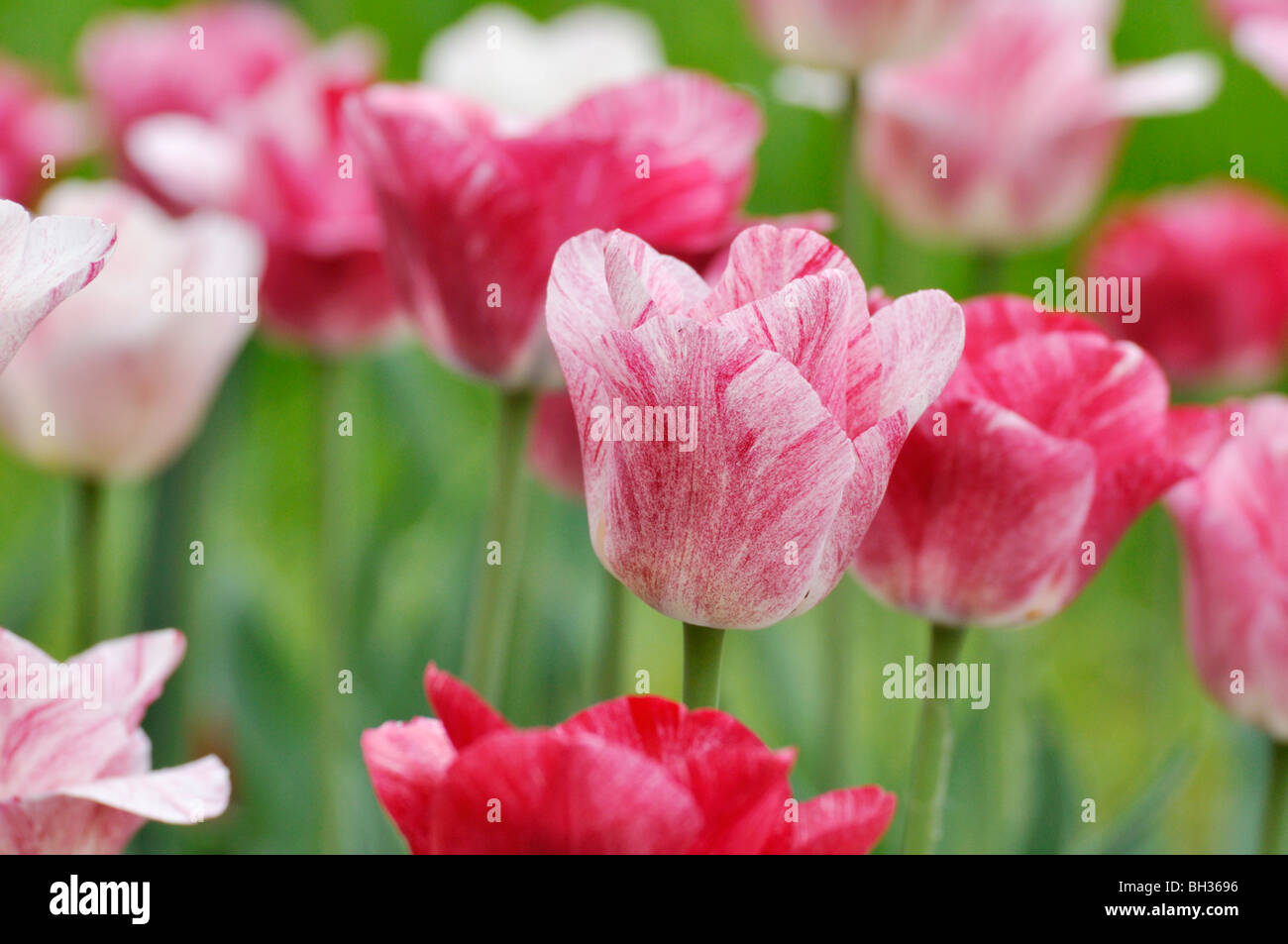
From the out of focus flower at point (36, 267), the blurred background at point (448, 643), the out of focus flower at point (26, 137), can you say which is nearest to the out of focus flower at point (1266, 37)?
the blurred background at point (448, 643)

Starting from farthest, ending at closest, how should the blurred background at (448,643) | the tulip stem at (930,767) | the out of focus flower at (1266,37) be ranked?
the blurred background at (448,643)
the out of focus flower at (1266,37)
the tulip stem at (930,767)

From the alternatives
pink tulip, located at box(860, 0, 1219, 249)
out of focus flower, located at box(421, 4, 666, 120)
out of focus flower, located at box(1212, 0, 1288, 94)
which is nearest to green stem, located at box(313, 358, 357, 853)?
out of focus flower, located at box(421, 4, 666, 120)

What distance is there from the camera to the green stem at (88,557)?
0.51 m

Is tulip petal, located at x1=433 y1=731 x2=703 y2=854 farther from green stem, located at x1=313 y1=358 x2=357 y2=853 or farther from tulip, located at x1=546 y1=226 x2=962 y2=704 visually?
green stem, located at x1=313 y1=358 x2=357 y2=853

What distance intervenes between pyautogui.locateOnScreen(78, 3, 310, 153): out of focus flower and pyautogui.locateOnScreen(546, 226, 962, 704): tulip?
1.61 feet

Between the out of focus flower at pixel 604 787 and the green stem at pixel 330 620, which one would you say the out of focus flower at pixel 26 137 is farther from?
the out of focus flower at pixel 604 787

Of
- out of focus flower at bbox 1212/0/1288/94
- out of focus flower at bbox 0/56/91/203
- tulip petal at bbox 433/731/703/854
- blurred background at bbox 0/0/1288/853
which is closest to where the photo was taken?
tulip petal at bbox 433/731/703/854

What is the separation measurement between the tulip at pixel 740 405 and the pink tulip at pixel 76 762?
0.09 metres

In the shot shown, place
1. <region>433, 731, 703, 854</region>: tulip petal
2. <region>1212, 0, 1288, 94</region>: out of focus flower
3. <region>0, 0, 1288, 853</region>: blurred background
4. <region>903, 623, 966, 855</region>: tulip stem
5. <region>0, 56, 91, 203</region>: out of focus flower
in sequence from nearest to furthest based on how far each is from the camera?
<region>433, 731, 703, 854</region>: tulip petal
<region>903, 623, 966, 855</region>: tulip stem
<region>1212, 0, 1288, 94</region>: out of focus flower
<region>0, 0, 1288, 853</region>: blurred background
<region>0, 56, 91, 203</region>: out of focus flower

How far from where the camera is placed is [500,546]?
449 millimetres

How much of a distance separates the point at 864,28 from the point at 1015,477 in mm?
282

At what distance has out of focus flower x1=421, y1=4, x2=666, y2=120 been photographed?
0.58 meters

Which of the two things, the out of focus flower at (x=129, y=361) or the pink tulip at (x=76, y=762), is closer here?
the pink tulip at (x=76, y=762)
